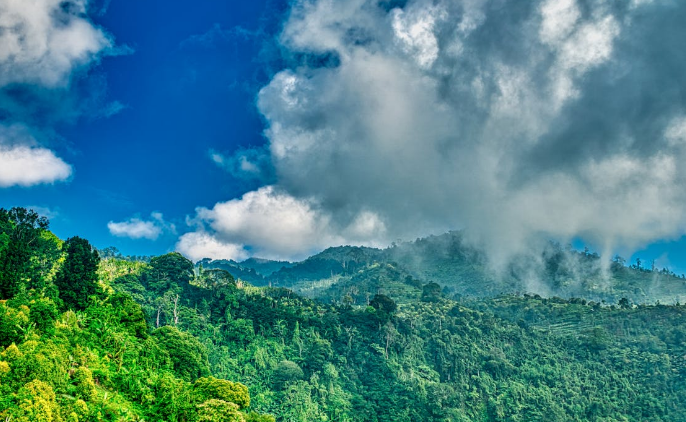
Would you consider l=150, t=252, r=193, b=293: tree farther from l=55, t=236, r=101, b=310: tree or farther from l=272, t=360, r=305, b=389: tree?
l=55, t=236, r=101, b=310: tree

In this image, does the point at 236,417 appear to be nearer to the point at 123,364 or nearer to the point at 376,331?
the point at 123,364

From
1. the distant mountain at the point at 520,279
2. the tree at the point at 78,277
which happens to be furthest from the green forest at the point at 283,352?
the distant mountain at the point at 520,279

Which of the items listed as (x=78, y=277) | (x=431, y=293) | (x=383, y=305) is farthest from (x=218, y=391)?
(x=431, y=293)

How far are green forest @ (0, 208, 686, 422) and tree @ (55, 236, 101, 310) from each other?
0.45 feet

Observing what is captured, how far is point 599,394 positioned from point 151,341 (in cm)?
6504

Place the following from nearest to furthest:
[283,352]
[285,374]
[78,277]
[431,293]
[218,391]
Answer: [218,391] → [78,277] → [285,374] → [283,352] → [431,293]

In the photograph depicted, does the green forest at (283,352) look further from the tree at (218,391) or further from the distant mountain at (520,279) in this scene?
the distant mountain at (520,279)

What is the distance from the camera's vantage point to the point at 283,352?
67.8 m

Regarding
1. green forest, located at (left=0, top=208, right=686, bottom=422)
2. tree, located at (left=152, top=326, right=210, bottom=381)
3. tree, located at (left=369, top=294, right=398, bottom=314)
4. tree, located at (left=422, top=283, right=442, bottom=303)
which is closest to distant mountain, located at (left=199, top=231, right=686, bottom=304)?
tree, located at (left=422, top=283, right=442, bottom=303)

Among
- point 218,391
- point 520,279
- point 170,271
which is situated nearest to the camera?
point 218,391

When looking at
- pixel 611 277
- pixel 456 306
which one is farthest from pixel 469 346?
pixel 611 277

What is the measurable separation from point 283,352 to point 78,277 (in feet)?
107

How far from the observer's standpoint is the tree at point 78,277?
4188 cm

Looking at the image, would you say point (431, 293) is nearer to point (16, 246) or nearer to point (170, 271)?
point (170, 271)
